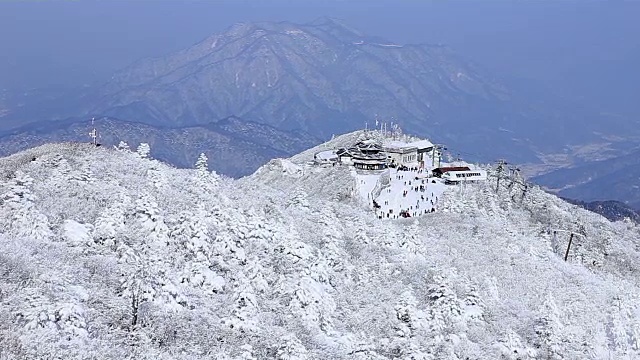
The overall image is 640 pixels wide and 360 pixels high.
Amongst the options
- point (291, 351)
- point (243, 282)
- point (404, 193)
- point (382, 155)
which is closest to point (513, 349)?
Result: point (291, 351)

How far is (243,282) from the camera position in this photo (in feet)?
97.3

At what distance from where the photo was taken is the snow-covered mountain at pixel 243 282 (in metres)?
24.4

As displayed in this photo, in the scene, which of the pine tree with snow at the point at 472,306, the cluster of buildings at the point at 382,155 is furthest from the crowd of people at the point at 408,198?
the pine tree with snow at the point at 472,306

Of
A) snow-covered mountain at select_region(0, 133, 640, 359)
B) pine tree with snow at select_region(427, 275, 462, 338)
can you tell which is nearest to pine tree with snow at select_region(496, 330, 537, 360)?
snow-covered mountain at select_region(0, 133, 640, 359)

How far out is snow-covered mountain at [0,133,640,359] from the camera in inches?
960

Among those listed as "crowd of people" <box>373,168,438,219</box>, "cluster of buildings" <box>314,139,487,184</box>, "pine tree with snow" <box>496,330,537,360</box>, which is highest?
"cluster of buildings" <box>314,139,487,184</box>

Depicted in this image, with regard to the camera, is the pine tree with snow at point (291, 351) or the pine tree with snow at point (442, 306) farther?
the pine tree with snow at point (442, 306)

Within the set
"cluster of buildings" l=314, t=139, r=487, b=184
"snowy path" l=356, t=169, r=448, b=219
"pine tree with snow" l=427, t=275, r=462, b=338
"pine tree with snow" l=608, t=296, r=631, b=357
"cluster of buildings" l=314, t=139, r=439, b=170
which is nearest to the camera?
"pine tree with snow" l=427, t=275, r=462, b=338

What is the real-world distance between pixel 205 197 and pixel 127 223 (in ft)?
27.0

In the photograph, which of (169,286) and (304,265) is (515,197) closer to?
(304,265)

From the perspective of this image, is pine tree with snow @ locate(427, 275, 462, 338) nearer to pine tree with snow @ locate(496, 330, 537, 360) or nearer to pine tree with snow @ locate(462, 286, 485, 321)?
pine tree with snow @ locate(462, 286, 485, 321)

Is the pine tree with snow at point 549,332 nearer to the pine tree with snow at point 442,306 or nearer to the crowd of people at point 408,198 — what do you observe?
the pine tree with snow at point 442,306

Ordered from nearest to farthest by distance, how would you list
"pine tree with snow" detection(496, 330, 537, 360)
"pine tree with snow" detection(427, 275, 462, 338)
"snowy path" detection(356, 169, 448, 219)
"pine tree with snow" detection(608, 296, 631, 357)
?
"pine tree with snow" detection(496, 330, 537, 360), "pine tree with snow" detection(427, 275, 462, 338), "pine tree with snow" detection(608, 296, 631, 357), "snowy path" detection(356, 169, 448, 219)

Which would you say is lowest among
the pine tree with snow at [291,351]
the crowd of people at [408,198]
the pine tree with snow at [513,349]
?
the pine tree with snow at [291,351]
